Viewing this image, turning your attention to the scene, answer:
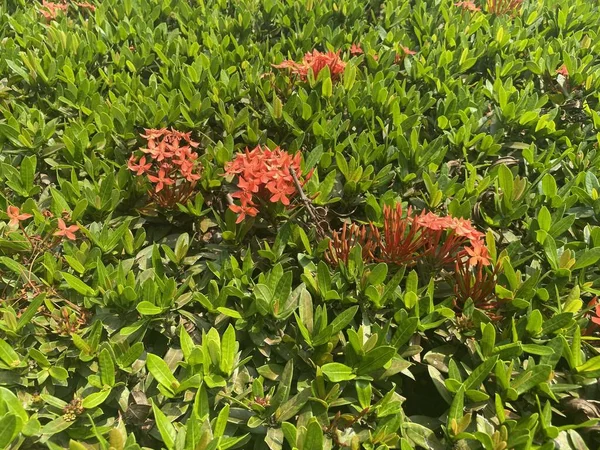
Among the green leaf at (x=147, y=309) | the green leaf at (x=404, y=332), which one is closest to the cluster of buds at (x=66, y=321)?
the green leaf at (x=147, y=309)

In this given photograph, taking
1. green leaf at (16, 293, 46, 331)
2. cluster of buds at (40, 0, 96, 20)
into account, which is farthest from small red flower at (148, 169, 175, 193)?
cluster of buds at (40, 0, 96, 20)

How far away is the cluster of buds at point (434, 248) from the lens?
164 centimetres

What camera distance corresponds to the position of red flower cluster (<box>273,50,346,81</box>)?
2.48 m

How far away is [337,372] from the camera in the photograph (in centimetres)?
148

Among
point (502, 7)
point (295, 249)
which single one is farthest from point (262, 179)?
point (502, 7)

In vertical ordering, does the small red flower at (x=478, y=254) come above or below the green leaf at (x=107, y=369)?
below

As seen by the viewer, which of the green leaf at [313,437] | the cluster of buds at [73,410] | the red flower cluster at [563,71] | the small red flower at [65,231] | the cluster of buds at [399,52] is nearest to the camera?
the green leaf at [313,437]

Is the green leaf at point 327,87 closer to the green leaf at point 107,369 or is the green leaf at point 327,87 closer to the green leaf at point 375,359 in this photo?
the green leaf at point 375,359

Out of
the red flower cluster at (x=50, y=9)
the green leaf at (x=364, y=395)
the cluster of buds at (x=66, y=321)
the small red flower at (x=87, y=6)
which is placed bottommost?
the green leaf at (x=364, y=395)

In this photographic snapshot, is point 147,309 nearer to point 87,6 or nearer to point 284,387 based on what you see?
point 284,387

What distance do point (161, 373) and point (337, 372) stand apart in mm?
534

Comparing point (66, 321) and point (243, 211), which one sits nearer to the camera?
point (66, 321)

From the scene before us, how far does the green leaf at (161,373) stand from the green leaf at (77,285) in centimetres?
37

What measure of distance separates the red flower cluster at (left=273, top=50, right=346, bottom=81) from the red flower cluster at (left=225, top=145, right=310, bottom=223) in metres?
0.79
